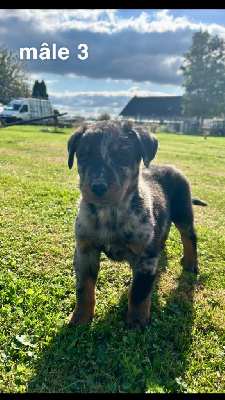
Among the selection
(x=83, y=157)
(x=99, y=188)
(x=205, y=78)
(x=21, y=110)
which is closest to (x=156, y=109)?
(x=205, y=78)

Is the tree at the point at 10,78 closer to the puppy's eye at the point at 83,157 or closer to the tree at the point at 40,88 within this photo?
the tree at the point at 40,88

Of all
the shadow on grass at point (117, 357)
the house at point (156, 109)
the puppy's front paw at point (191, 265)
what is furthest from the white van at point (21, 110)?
the house at point (156, 109)

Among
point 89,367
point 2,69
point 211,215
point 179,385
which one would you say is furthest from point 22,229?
point 2,69

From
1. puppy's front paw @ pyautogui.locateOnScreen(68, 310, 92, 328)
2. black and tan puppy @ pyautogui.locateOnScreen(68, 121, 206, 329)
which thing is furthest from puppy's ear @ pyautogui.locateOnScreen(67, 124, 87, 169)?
puppy's front paw @ pyautogui.locateOnScreen(68, 310, 92, 328)

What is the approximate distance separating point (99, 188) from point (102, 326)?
1.43 m

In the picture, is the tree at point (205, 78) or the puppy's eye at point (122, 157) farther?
the tree at point (205, 78)

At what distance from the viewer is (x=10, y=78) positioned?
53.7m

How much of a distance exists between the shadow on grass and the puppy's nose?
1.38m

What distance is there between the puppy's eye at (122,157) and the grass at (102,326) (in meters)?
1.63

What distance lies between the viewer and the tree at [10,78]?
5290 centimetres

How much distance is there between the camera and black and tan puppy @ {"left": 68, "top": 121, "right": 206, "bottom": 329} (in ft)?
10.6

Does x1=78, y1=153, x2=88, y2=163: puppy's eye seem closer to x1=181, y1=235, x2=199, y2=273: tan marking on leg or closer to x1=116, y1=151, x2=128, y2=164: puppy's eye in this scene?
x1=116, y1=151, x2=128, y2=164: puppy's eye

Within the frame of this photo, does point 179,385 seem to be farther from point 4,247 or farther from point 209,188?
point 209,188

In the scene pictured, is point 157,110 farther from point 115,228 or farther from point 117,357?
point 117,357
